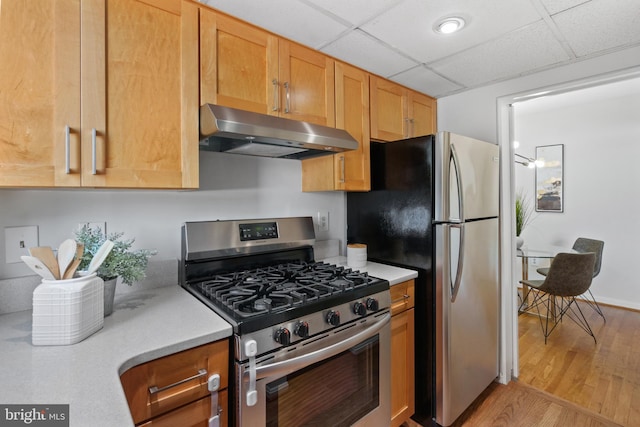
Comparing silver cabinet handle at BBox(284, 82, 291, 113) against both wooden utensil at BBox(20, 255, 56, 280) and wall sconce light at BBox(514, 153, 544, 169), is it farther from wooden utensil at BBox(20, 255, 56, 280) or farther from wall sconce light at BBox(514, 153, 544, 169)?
wall sconce light at BBox(514, 153, 544, 169)

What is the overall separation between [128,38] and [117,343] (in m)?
1.08

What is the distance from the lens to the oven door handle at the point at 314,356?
1.11 metres

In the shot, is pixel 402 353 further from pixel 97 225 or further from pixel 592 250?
pixel 592 250

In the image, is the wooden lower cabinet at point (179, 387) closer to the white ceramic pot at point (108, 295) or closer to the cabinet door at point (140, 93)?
the white ceramic pot at point (108, 295)

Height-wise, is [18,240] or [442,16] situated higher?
[442,16]

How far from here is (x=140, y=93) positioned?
3.95 feet

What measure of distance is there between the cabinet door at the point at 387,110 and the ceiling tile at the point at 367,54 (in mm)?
107

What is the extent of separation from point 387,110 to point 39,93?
1.80 meters

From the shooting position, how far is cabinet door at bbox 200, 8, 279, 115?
1.36 m

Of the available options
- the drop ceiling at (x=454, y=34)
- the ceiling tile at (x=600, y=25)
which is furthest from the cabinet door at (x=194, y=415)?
the ceiling tile at (x=600, y=25)

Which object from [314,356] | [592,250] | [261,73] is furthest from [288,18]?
[592,250]

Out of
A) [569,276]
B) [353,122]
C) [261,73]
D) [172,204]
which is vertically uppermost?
[261,73]

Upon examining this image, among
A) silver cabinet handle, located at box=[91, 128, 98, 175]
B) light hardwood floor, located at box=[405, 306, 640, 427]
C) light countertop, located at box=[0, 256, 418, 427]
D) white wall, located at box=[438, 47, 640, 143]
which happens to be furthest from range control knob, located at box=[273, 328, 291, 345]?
white wall, located at box=[438, 47, 640, 143]

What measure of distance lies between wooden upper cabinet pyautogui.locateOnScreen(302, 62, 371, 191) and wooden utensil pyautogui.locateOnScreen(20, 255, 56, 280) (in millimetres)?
1340
